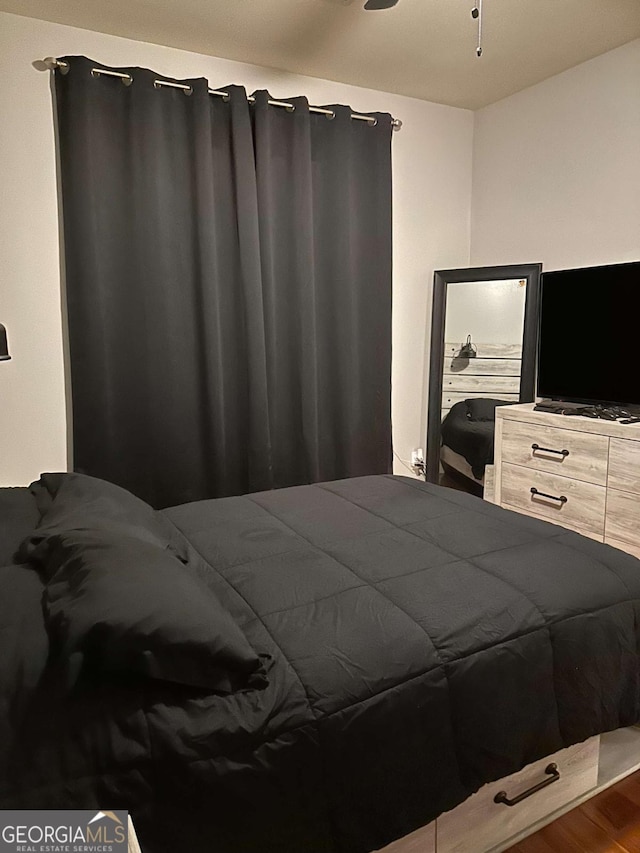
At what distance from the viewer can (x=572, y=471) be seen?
9.70 ft

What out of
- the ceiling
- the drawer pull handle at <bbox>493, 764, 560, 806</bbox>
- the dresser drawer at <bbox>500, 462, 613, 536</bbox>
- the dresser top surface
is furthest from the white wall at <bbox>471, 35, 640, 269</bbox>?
the drawer pull handle at <bbox>493, 764, 560, 806</bbox>

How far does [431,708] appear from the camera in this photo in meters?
1.26

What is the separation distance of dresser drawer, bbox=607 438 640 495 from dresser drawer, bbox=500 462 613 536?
0.10 metres

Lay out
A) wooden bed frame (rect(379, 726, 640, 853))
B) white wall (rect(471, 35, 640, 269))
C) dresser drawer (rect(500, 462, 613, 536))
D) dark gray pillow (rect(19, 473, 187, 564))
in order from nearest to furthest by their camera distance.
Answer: wooden bed frame (rect(379, 726, 640, 853)) < dark gray pillow (rect(19, 473, 187, 564)) < dresser drawer (rect(500, 462, 613, 536)) < white wall (rect(471, 35, 640, 269))

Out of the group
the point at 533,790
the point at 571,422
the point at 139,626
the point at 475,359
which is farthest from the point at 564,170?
the point at 139,626

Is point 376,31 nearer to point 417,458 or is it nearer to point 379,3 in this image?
point 379,3

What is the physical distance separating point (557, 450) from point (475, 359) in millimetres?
964

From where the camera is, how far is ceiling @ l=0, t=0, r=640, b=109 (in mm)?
2633

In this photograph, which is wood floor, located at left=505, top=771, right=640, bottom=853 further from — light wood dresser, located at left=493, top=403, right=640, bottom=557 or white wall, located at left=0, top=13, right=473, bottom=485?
white wall, located at left=0, top=13, right=473, bottom=485

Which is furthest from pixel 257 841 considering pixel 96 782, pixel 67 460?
pixel 67 460

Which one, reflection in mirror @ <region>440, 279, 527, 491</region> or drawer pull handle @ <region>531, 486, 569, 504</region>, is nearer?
drawer pull handle @ <region>531, 486, 569, 504</region>

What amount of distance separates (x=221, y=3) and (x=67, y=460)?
2.18 meters

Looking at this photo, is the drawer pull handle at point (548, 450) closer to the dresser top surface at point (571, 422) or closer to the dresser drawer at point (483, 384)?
the dresser top surface at point (571, 422)

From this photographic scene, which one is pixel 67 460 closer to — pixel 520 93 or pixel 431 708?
pixel 431 708
